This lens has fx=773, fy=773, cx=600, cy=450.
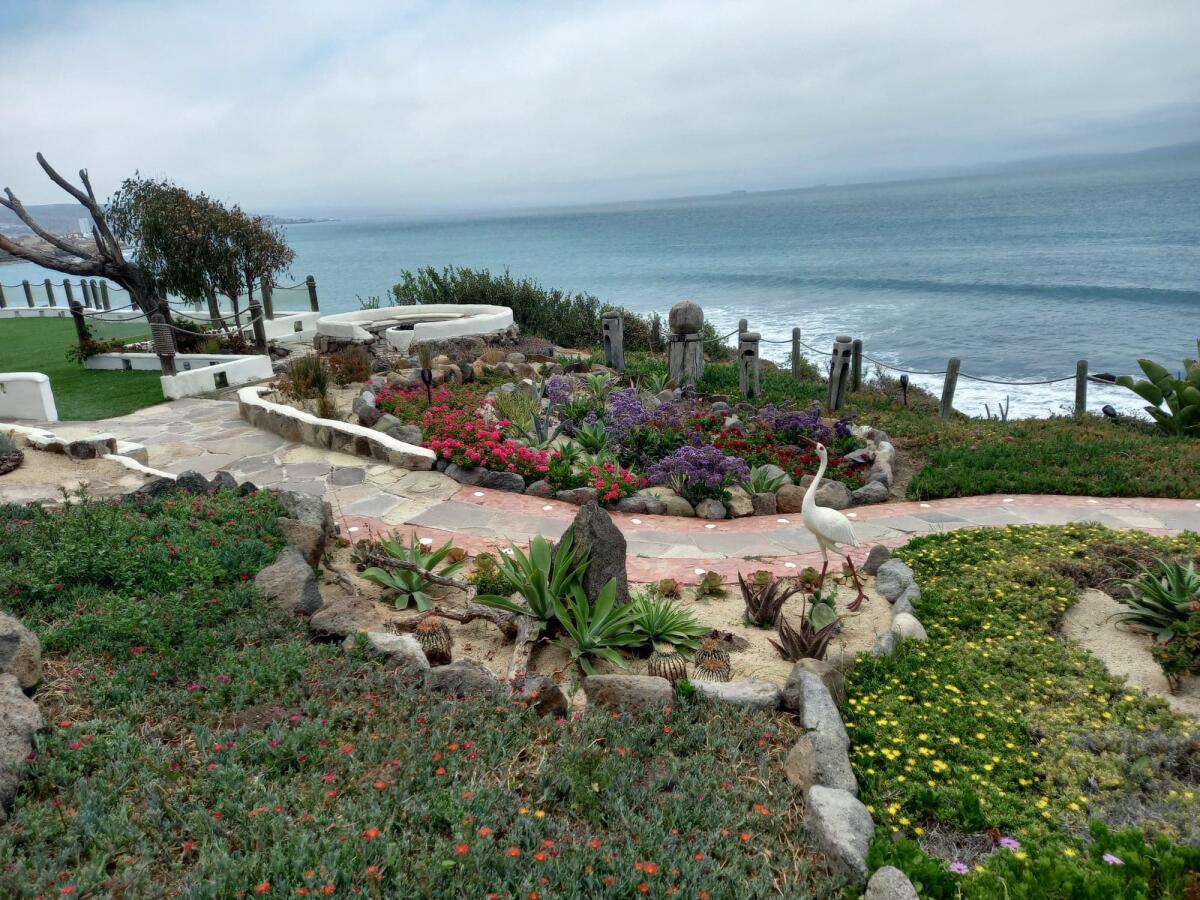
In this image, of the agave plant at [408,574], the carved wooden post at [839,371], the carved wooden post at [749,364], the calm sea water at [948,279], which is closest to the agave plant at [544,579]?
the agave plant at [408,574]

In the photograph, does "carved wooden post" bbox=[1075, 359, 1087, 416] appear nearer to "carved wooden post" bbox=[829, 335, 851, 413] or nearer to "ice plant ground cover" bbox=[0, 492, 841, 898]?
"carved wooden post" bbox=[829, 335, 851, 413]

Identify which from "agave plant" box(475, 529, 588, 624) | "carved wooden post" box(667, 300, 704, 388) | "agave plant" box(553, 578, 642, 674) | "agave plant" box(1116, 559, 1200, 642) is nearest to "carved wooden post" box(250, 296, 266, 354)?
"carved wooden post" box(667, 300, 704, 388)

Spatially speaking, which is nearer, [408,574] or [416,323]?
[408,574]

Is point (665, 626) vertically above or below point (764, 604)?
above

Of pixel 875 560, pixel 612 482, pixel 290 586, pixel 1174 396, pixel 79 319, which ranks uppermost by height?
pixel 79 319

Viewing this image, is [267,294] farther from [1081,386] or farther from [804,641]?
[1081,386]

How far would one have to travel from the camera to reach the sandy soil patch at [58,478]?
24.7 ft

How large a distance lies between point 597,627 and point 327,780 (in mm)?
2008

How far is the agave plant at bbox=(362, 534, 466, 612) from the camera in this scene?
586cm

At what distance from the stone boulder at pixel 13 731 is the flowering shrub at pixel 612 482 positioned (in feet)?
18.5

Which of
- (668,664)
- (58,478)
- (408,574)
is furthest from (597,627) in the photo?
(58,478)

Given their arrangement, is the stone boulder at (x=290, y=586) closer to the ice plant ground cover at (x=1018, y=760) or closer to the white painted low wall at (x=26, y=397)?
the ice plant ground cover at (x=1018, y=760)

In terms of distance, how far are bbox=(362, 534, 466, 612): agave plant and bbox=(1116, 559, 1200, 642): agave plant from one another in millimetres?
4967

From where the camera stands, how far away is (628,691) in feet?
14.4
